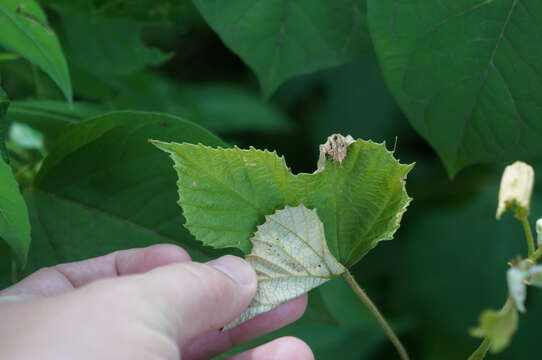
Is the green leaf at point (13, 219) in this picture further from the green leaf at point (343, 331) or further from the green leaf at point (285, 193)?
the green leaf at point (343, 331)

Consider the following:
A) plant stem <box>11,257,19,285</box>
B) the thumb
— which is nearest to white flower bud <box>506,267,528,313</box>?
the thumb

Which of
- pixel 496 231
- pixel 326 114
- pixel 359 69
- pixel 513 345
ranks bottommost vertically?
pixel 513 345

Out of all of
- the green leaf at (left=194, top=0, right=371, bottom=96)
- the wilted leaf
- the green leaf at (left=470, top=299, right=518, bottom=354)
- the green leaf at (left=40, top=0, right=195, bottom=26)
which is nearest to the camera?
the green leaf at (left=470, top=299, right=518, bottom=354)

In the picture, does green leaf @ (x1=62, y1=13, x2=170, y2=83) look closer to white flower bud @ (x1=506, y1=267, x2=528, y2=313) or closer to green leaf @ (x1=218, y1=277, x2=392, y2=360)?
green leaf @ (x1=218, y1=277, x2=392, y2=360)

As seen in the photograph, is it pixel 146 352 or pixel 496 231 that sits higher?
pixel 146 352

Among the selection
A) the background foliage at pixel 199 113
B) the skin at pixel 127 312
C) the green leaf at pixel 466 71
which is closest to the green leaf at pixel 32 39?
the background foliage at pixel 199 113

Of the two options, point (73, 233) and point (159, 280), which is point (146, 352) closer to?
point (159, 280)

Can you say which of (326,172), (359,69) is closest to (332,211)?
(326,172)

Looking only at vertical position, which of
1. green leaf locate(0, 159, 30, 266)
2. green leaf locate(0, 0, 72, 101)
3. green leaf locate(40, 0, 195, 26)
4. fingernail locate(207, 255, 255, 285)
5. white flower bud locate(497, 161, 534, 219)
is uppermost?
green leaf locate(0, 0, 72, 101)
